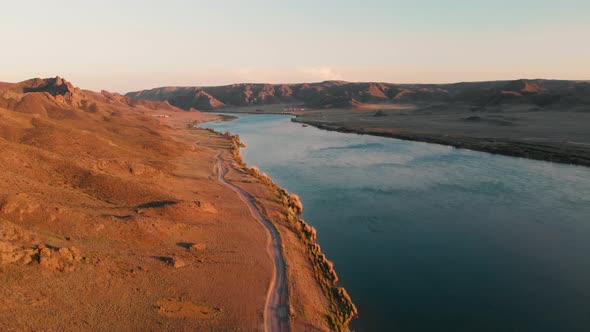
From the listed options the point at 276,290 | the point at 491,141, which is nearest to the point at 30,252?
the point at 276,290

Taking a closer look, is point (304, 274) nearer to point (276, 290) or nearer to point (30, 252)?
point (276, 290)

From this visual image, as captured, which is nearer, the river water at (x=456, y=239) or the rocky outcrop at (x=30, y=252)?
the rocky outcrop at (x=30, y=252)

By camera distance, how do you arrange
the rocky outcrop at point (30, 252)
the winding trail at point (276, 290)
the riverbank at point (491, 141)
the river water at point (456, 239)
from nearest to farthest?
1. the winding trail at point (276, 290)
2. the rocky outcrop at point (30, 252)
3. the river water at point (456, 239)
4. the riverbank at point (491, 141)

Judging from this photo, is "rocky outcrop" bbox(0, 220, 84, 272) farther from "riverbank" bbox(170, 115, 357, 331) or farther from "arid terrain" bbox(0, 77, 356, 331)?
"riverbank" bbox(170, 115, 357, 331)

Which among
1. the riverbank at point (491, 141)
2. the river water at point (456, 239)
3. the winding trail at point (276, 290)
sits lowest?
the river water at point (456, 239)

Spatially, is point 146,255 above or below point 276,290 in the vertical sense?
above

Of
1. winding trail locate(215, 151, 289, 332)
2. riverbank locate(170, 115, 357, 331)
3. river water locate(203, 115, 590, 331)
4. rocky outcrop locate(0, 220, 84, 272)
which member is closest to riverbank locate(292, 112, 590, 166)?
river water locate(203, 115, 590, 331)

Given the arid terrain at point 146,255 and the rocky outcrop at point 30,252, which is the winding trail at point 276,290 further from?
the rocky outcrop at point 30,252

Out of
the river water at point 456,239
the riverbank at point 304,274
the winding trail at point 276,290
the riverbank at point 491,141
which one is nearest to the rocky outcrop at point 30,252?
the winding trail at point 276,290
